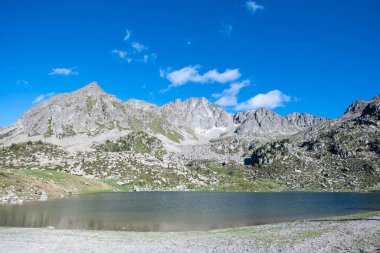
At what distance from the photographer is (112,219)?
60.1m

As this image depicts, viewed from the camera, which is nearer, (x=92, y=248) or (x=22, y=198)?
(x=92, y=248)

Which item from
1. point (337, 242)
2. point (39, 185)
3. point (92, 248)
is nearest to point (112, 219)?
point (92, 248)

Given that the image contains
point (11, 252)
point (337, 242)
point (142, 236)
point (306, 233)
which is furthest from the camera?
point (142, 236)

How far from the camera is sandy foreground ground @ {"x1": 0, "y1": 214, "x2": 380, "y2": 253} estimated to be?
1184 inches

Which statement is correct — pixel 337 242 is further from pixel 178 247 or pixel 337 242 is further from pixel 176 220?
pixel 176 220

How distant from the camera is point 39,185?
11188 centimetres

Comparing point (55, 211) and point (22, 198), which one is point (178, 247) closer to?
point (55, 211)

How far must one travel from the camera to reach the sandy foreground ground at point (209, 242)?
30.1 meters

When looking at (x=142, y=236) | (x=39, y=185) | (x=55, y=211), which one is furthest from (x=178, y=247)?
(x=39, y=185)

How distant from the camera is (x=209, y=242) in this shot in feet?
115

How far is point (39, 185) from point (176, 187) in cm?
9878

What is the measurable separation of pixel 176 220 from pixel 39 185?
71.6m

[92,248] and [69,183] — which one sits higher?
[69,183]

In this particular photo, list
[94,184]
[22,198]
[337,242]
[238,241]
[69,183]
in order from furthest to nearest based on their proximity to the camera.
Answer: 1. [94,184]
2. [69,183]
3. [22,198]
4. [238,241]
5. [337,242]
